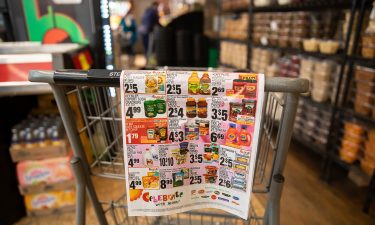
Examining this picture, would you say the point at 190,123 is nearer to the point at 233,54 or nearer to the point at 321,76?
the point at 321,76

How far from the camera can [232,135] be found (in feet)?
2.59

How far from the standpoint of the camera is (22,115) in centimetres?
190

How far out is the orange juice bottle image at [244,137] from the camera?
2.53ft

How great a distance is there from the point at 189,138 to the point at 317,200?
162 cm

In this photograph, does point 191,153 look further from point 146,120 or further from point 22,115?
point 22,115

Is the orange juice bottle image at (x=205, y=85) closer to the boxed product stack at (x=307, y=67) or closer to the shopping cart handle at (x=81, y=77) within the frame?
the shopping cart handle at (x=81, y=77)

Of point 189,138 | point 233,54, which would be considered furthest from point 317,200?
point 233,54

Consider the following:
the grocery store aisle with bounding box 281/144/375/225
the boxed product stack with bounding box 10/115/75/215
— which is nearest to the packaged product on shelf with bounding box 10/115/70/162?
the boxed product stack with bounding box 10/115/75/215

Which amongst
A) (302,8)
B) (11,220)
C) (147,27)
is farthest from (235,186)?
(147,27)

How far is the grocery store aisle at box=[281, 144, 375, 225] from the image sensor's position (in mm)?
1784

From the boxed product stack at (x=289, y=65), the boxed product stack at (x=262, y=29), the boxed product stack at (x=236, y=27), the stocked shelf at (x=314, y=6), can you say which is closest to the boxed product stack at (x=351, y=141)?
the boxed product stack at (x=289, y=65)

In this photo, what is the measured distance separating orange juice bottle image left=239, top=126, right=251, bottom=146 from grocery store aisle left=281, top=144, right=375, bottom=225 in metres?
1.25

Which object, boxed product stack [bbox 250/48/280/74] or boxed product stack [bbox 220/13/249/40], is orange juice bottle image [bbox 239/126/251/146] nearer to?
boxed product stack [bbox 250/48/280/74]

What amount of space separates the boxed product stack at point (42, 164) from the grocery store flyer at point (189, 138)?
107 cm
